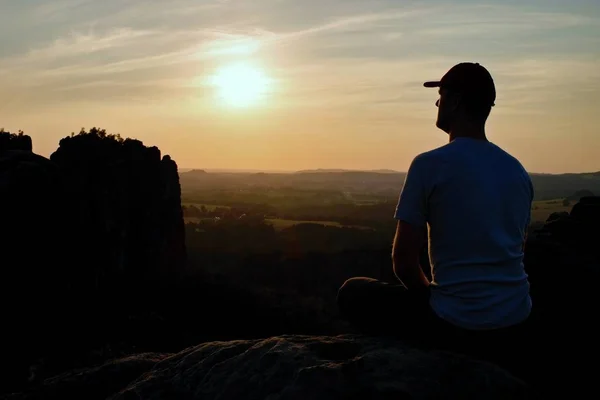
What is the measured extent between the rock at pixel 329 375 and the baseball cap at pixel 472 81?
2.58 meters

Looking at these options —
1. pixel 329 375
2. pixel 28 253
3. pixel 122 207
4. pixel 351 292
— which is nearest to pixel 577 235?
pixel 351 292

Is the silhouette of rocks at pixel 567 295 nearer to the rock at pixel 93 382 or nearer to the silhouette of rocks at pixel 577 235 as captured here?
the silhouette of rocks at pixel 577 235

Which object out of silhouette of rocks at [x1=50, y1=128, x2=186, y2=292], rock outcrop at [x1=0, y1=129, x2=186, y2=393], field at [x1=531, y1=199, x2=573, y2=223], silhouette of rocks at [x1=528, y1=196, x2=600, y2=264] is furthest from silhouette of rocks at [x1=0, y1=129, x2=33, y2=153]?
field at [x1=531, y1=199, x2=573, y2=223]

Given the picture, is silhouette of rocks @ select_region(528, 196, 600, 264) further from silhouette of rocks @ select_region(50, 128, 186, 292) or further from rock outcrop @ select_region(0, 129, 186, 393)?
silhouette of rocks @ select_region(50, 128, 186, 292)

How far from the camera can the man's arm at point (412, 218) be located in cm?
543

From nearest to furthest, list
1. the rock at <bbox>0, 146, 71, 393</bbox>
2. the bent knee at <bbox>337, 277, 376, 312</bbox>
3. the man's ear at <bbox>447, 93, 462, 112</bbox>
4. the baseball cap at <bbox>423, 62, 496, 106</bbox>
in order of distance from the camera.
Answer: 1. the baseball cap at <bbox>423, 62, 496, 106</bbox>
2. the man's ear at <bbox>447, 93, 462, 112</bbox>
3. the bent knee at <bbox>337, 277, 376, 312</bbox>
4. the rock at <bbox>0, 146, 71, 393</bbox>

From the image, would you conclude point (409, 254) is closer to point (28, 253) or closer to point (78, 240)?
point (28, 253)

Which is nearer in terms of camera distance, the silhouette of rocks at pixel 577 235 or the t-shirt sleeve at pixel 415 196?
the t-shirt sleeve at pixel 415 196

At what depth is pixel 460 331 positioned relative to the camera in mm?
5781

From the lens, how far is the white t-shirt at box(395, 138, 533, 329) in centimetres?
538

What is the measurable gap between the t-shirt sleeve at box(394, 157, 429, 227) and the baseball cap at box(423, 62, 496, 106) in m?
0.86

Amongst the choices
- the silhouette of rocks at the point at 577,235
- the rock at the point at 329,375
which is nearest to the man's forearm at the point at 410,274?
the rock at the point at 329,375

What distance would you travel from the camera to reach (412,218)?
18.0ft

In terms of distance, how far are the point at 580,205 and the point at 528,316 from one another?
727 inches
